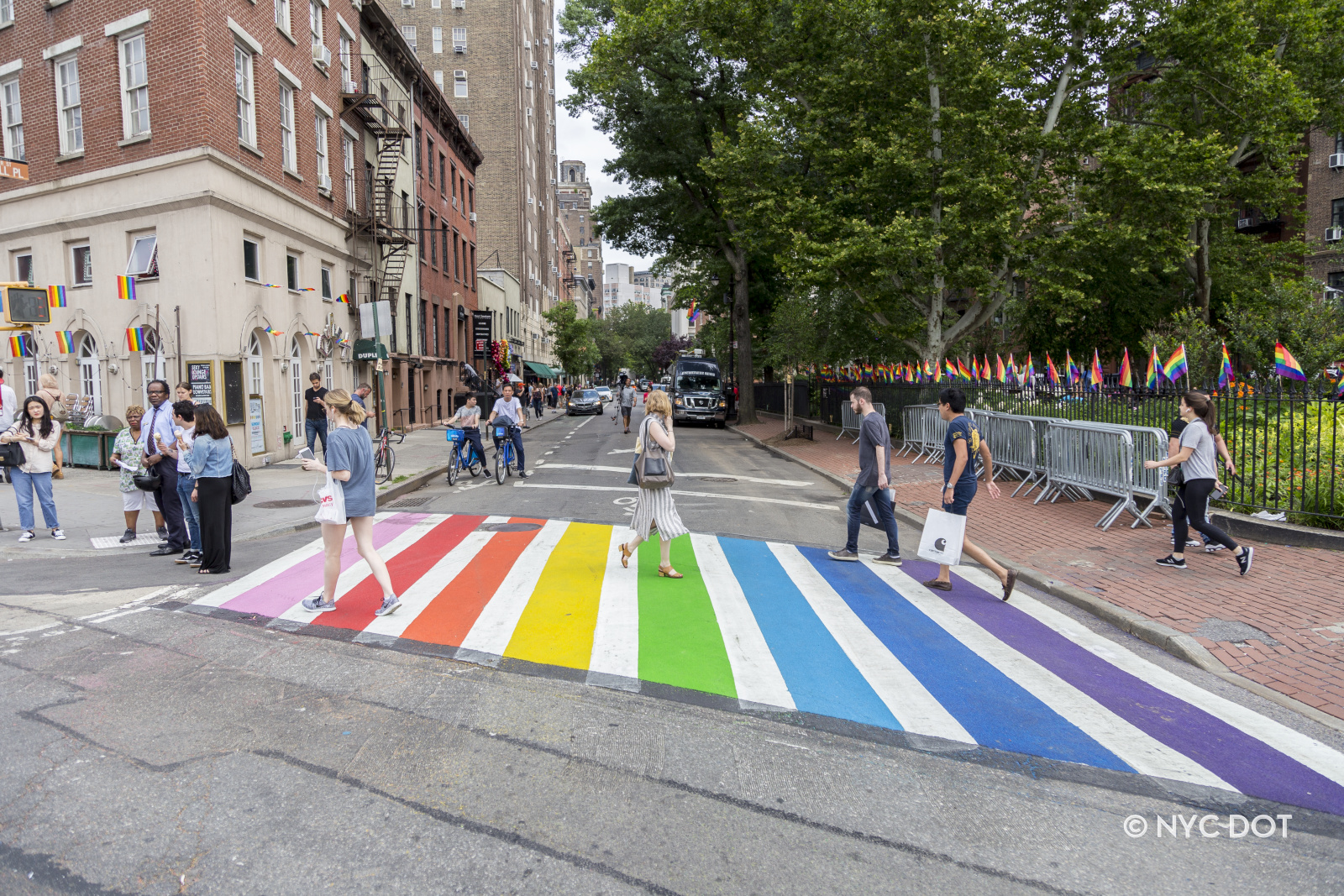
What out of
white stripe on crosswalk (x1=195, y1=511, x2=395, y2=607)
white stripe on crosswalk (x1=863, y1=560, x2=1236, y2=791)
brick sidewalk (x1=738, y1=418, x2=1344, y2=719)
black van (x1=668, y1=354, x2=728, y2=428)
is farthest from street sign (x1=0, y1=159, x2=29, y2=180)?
black van (x1=668, y1=354, x2=728, y2=428)

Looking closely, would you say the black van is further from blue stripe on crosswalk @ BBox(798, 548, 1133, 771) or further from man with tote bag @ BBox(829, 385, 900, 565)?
blue stripe on crosswalk @ BBox(798, 548, 1133, 771)

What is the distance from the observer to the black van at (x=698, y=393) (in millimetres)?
35562

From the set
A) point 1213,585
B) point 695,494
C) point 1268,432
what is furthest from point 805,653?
point 695,494

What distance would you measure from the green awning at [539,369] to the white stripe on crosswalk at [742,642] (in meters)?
53.5

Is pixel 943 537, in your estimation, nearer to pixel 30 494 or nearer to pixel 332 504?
pixel 332 504

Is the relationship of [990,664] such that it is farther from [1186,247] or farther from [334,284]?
[334,284]

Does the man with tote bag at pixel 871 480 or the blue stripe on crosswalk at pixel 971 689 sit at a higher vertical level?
the man with tote bag at pixel 871 480

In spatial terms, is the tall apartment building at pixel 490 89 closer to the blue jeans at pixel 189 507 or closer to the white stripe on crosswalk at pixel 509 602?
the blue jeans at pixel 189 507

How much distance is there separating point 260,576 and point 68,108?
1590 cm

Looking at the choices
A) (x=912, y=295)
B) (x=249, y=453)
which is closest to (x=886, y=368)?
(x=912, y=295)

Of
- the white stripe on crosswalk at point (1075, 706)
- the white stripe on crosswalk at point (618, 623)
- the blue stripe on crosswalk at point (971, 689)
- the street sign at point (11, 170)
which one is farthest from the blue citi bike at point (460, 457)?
the white stripe on crosswalk at point (1075, 706)

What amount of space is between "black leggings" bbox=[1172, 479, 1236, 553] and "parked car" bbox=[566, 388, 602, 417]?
1552 inches

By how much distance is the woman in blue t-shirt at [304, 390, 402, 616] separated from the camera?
21.0 ft

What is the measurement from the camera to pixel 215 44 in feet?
54.3
